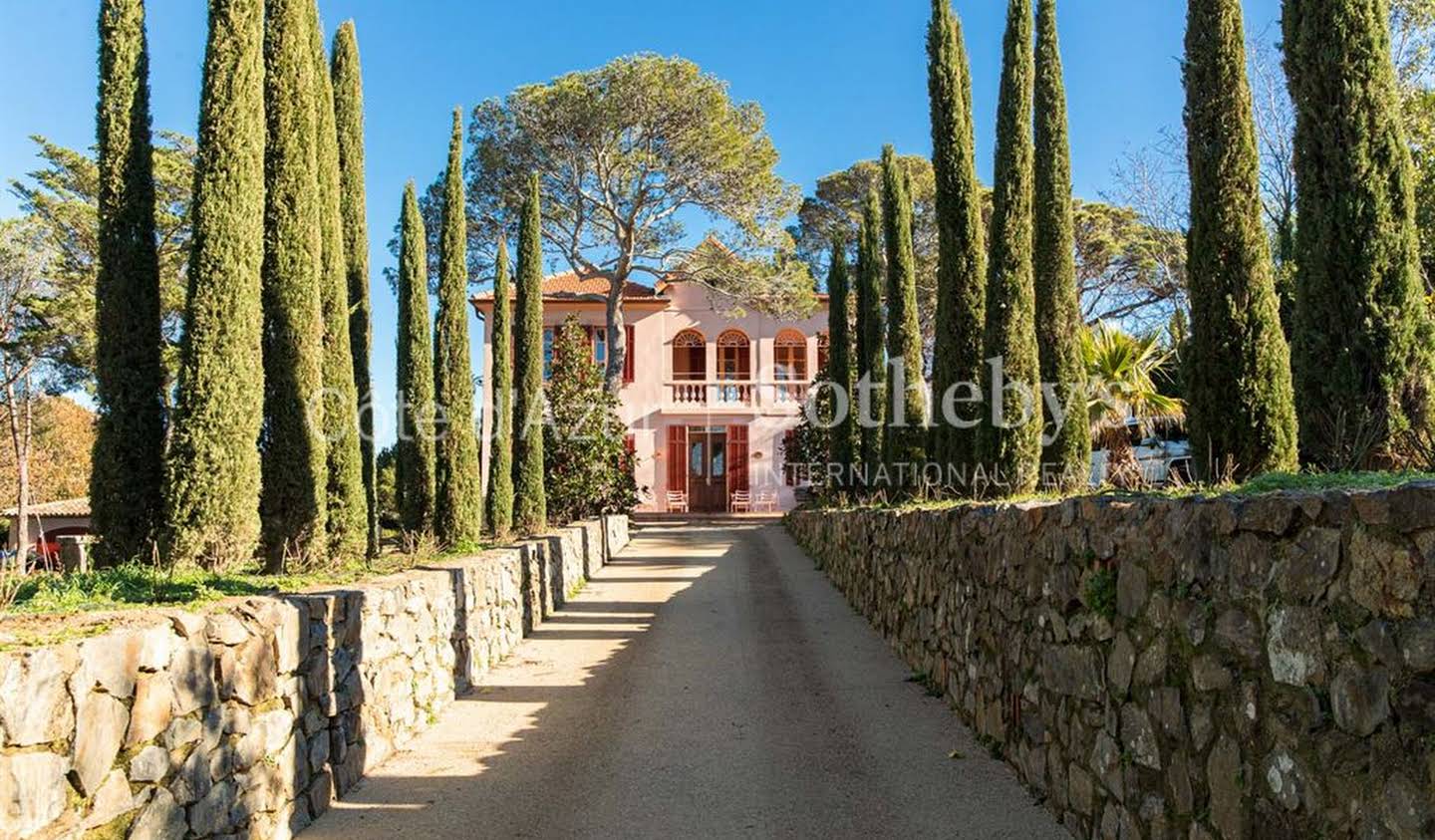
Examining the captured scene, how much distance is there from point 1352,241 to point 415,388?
12.7 m

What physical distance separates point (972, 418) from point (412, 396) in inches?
342

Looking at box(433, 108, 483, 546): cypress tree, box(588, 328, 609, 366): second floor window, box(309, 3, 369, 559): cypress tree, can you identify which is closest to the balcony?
box(588, 328, 609, 366): second floor window

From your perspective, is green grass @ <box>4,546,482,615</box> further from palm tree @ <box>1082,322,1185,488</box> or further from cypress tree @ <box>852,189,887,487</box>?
cypress tree @ <box>852,189,887,487</box>

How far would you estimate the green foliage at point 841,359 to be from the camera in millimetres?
20812

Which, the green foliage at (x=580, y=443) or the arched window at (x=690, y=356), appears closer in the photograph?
the green foliage at (x=580, y=443)

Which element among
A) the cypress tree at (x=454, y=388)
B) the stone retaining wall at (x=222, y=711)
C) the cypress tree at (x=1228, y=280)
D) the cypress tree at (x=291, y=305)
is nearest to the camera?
the stone retaining wall at (x=222, y=711)

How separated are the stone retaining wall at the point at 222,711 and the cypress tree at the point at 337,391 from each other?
4423mm

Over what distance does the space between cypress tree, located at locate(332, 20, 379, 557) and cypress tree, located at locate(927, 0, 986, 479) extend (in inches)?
305

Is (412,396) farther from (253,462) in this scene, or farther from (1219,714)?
(1219,714)

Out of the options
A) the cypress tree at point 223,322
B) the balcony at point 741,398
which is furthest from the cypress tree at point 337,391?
the balcony at point 741,398

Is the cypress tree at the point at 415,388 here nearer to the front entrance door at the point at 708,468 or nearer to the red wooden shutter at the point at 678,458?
the red wooden shutter at the point at 678,458

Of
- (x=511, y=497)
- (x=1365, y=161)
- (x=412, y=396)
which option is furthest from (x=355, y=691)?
(x=511, y=497)

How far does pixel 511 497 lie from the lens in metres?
17.7

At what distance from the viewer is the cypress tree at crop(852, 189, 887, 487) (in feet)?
60.8
